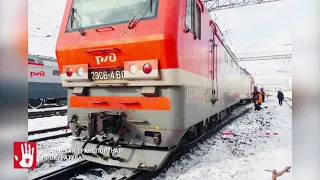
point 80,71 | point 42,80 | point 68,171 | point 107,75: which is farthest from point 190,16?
point 42,80

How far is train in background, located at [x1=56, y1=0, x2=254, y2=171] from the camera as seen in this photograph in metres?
3.20

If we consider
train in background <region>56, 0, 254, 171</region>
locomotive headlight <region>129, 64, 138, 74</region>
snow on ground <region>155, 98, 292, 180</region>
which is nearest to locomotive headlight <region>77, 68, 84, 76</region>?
train in background <region>56, 0, 254, 171</region>

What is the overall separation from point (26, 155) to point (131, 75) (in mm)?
1870

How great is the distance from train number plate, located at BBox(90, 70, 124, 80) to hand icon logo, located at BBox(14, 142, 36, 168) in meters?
1.94

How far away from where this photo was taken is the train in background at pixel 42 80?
12555mm

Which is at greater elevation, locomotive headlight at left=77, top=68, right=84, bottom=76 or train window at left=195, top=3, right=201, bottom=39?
train window at left=195, top=3, right=201, bottom=39

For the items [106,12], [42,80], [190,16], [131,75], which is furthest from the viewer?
[42,80]

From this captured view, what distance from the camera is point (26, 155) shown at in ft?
5.29

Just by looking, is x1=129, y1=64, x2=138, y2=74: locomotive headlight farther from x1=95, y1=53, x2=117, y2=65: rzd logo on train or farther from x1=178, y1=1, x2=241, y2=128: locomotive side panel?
x1=178, y1=1, x2=241, y2=128: locomotive side panel

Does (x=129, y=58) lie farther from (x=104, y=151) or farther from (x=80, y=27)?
(x=104, y=151)

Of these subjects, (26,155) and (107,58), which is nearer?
(26,155)

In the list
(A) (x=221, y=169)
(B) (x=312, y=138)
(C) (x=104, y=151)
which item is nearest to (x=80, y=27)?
(C) (x=104, y=151)

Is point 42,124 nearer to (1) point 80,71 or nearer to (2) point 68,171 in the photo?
(2) point 68,171

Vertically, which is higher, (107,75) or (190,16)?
(190,16)
